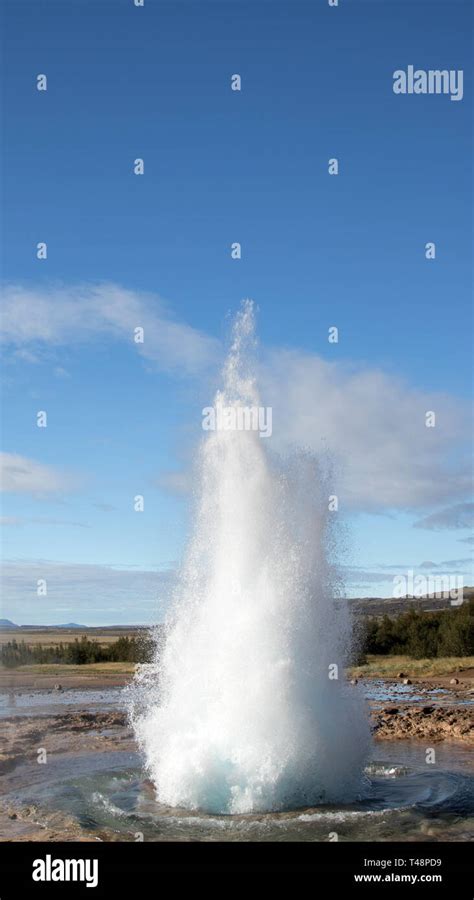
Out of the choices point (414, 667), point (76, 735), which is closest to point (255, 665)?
point (76, 735)

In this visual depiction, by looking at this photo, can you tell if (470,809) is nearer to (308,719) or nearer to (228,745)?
(308,719)

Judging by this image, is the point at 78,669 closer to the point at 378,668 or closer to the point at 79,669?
the point at 79,669

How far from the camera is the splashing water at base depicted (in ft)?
44.5

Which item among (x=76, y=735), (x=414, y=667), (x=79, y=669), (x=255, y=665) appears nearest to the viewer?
(x=255, y=665)

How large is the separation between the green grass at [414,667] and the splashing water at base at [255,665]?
26.7 meters

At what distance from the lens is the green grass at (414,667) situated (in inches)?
1623

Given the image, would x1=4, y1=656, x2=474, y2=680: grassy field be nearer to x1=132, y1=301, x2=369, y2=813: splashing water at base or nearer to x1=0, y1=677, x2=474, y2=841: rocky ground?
x1=0, y1=677, x2=474, y2=841: rocky ground

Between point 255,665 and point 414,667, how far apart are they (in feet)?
104

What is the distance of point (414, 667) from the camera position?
43250 mm

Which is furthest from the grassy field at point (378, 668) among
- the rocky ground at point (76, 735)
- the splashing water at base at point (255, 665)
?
the splashing water at base at point (255, 665)

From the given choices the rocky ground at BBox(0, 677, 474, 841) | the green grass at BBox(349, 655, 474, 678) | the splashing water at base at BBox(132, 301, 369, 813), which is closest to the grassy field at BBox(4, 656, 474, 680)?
the green grass at BBox(349, 655, 474, 678)

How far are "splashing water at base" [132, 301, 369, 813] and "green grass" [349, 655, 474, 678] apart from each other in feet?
87.5
